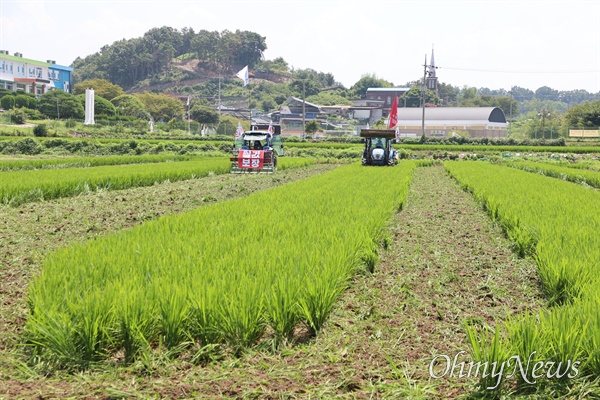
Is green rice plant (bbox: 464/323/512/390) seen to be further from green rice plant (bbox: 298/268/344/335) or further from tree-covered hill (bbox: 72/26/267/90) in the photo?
tree-covered hill (bbox: 72/26/267/90)

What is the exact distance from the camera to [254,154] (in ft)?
67.1

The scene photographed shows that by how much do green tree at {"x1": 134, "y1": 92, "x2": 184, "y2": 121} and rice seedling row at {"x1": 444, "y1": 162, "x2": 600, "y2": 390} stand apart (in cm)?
7980

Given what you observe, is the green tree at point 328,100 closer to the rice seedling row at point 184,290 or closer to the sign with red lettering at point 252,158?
the sign with red lettering at point 252,158

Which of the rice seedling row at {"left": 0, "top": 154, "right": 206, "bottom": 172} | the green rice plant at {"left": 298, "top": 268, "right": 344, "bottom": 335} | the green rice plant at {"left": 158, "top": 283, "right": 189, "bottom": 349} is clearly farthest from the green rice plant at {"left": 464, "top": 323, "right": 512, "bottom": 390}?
the rice seedling row at {"left": 0, "top": 154, "right": 206, "bottom": 172}

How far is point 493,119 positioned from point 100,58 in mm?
104653

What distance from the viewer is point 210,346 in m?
3.26

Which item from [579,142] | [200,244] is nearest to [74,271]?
[200,244]

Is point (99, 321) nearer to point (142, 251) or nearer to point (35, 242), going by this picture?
point (142, 251)

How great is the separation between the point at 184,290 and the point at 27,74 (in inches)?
3623

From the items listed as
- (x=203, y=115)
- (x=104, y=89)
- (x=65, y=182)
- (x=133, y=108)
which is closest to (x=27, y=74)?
(x=104, y=89)

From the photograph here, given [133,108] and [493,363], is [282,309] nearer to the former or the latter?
[493,363]

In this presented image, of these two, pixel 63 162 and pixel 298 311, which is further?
pixel 63 162

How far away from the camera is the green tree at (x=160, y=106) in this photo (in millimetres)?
84250

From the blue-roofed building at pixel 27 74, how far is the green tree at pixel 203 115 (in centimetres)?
2223
